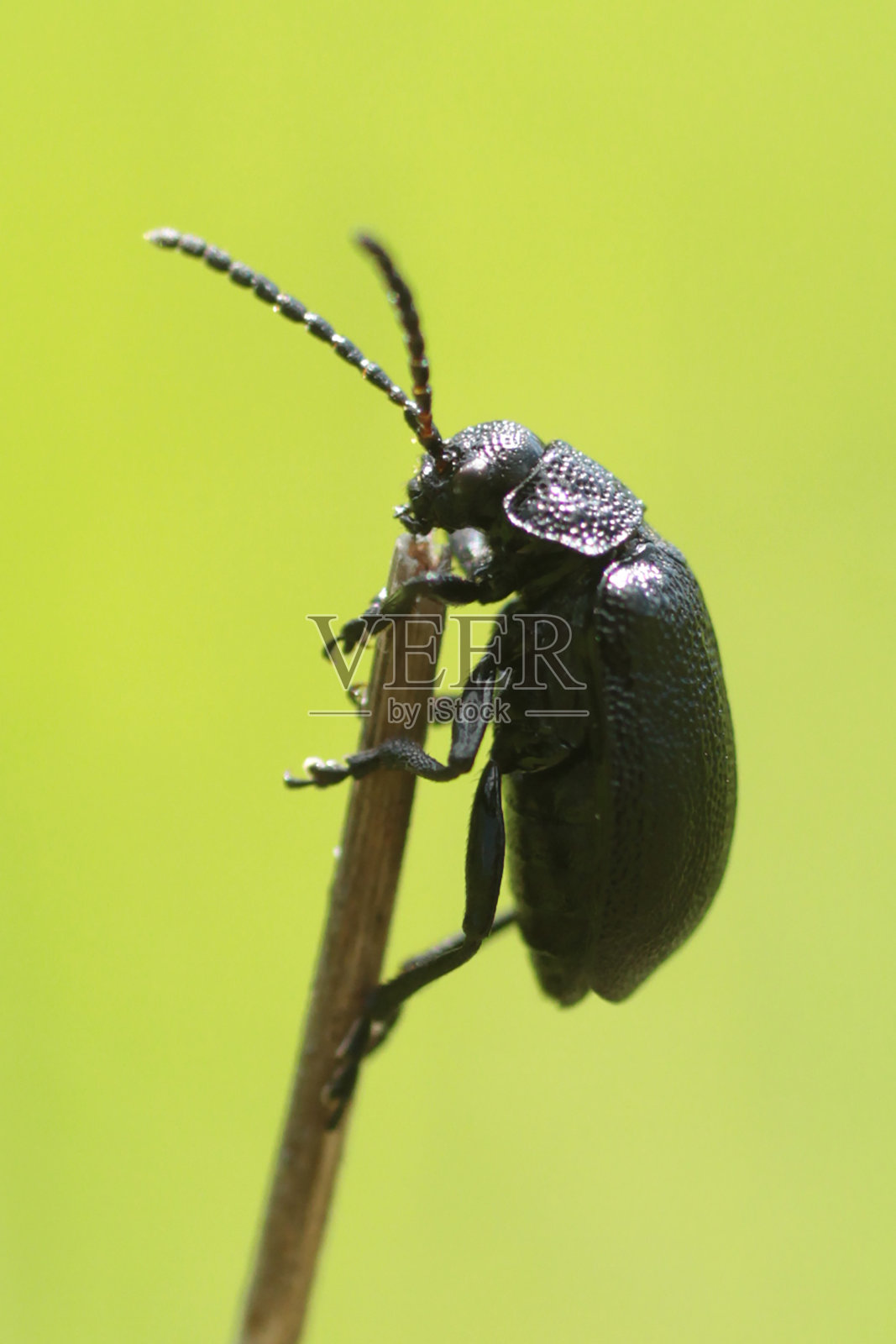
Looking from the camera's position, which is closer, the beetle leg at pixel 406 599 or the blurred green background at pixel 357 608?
the beetle leg at pixel 406 599

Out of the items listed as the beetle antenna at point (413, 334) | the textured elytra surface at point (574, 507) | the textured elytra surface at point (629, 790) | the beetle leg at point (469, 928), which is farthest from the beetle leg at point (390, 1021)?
the beetle antenna at point (413, 334)

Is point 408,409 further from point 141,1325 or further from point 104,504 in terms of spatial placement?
point 141,1325

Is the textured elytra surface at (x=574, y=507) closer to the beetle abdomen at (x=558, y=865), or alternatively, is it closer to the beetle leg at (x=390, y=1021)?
the beetle abdomen at (x=558, y=865)

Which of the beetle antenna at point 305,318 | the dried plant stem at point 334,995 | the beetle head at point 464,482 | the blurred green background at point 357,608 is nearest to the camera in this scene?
the dried plant stem at point 334,995

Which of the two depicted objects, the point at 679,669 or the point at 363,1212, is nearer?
the point at 679,669

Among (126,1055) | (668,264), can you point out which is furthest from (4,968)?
(668,264)

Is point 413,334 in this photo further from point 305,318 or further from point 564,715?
point 564,715
